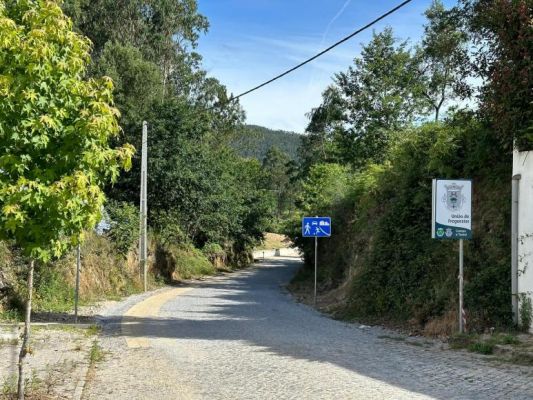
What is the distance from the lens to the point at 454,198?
1191cm

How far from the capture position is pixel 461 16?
16562 mm

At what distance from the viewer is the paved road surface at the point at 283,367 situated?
7.29 m

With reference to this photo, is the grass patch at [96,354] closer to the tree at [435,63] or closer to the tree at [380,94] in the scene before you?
the tree at [435,63]

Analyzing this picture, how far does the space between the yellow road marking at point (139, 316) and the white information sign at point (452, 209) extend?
643cm

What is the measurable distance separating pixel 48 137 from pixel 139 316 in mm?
11451

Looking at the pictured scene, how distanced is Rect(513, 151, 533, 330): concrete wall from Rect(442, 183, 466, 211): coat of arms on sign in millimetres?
1134

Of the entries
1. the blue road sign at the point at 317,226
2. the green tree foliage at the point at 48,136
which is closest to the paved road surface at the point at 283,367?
the green tree foliage at the point at 48,136

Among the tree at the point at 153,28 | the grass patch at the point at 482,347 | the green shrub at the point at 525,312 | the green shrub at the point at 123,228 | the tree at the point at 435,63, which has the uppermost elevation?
the tree at the point at 153,28

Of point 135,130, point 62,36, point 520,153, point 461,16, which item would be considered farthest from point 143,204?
point 62,36

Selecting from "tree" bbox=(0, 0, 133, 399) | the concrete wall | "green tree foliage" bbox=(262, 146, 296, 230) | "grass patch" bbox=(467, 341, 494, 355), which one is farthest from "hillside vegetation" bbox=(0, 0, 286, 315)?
"green tree foliage" bbox=(262, 146, 296, 230)

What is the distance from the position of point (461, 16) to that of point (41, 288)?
1496cm

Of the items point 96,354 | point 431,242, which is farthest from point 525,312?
point 96,354

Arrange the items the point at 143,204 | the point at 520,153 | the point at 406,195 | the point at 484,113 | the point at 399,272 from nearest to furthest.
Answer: the point at 520,153
the point at 484,113
the point at 399,272
the point at 406,195
the point at 143,204

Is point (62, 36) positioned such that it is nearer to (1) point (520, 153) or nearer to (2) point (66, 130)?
(2) point (66, 130)
